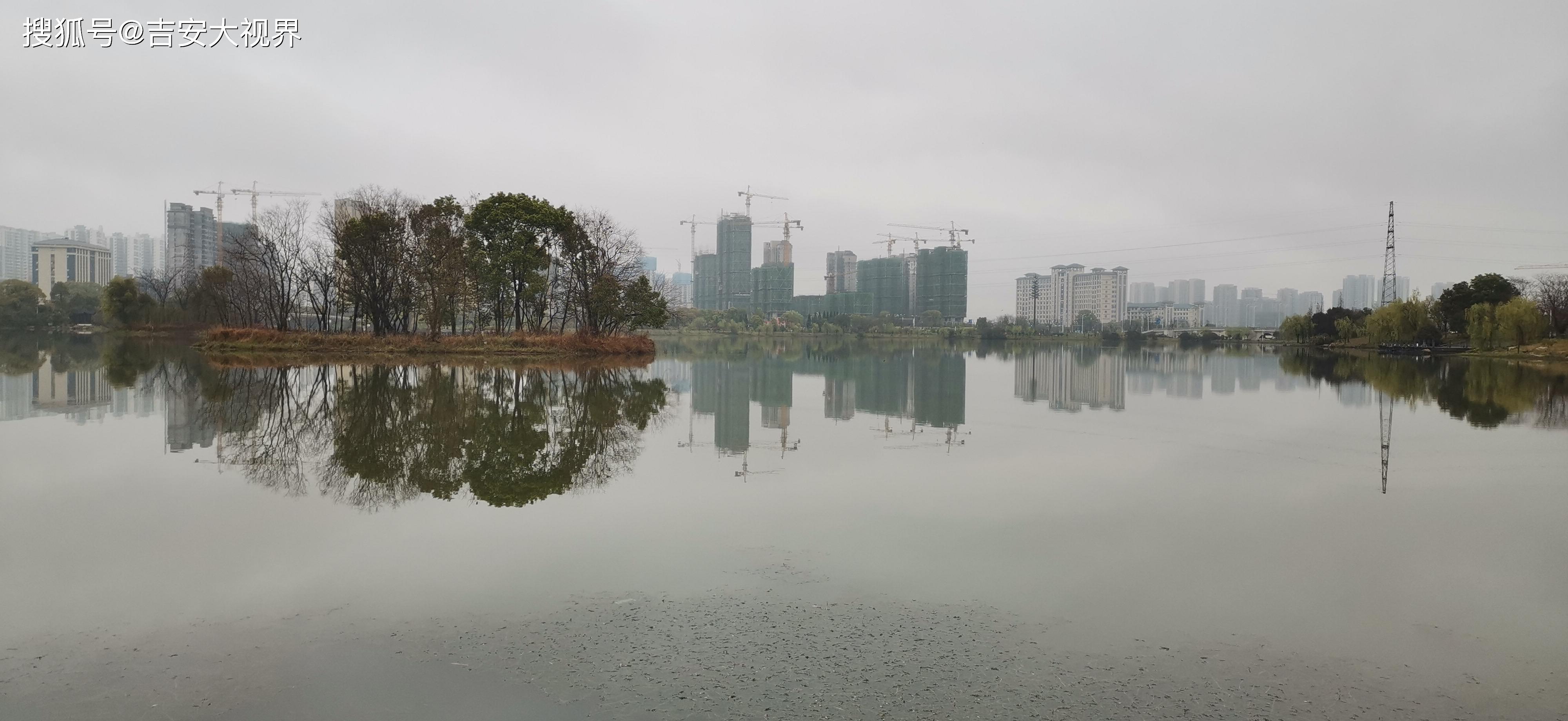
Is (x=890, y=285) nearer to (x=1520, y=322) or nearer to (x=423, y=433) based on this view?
(x=1520, y=322)

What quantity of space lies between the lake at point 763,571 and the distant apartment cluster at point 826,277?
396 ft

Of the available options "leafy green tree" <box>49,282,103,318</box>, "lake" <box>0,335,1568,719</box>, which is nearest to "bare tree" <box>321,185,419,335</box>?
"lake" <box>0,335,1568,719</box>

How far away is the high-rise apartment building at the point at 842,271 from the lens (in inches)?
7028

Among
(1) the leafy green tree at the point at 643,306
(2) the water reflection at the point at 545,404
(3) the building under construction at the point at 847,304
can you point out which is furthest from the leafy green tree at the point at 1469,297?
(3) the building under construction at the point at 847,304

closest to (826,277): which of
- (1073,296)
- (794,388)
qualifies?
(1073,296)

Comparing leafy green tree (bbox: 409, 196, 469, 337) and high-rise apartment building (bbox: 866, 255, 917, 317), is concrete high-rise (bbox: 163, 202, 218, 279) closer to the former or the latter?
leafy green tree (bbox: 409, 196, 469, 337)

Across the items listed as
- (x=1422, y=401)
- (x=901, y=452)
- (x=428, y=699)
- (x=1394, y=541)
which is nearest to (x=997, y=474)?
(x=901, y=452)

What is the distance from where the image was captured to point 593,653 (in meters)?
4.39

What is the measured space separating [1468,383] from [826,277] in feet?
461

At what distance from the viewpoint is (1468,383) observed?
28.8 metres

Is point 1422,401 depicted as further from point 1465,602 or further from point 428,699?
point 428,699

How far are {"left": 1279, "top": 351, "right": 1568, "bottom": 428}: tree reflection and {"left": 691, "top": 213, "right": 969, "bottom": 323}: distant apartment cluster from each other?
300 ft

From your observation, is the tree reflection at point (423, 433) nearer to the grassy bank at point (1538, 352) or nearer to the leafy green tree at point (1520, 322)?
the grassy bank at point (1538, 352)

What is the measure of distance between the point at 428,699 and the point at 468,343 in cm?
3472
